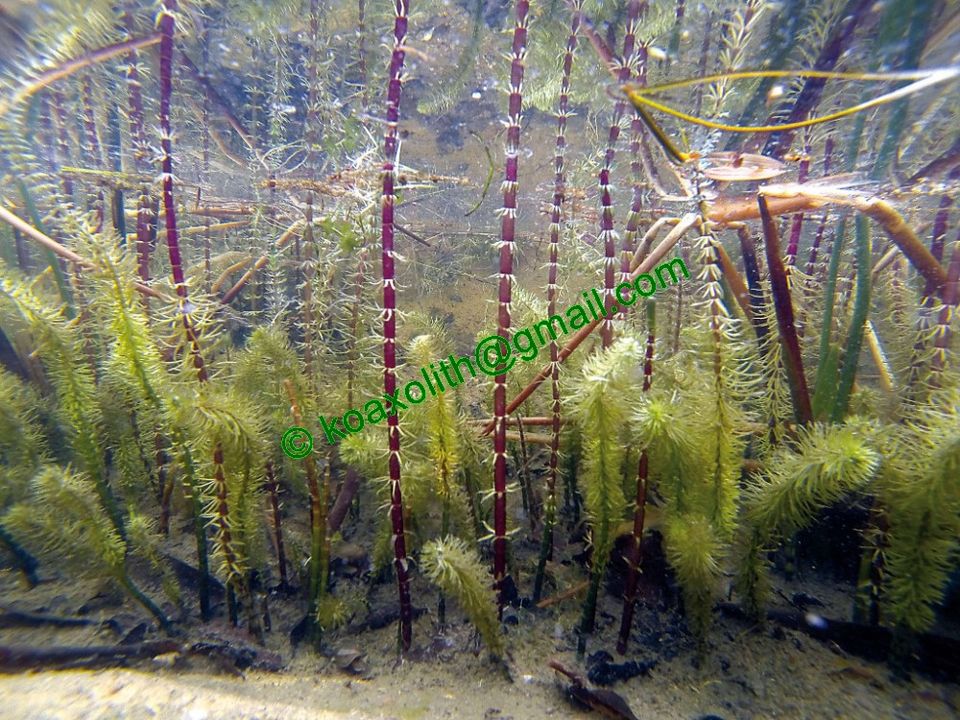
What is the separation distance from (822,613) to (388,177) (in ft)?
11.3

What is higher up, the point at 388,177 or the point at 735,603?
the point at 388,177

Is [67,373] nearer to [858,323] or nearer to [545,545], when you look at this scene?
[545,545]

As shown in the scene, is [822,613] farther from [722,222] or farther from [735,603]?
[722,222]

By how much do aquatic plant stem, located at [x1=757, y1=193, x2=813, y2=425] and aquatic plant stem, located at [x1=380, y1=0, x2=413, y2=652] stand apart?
2.12 m

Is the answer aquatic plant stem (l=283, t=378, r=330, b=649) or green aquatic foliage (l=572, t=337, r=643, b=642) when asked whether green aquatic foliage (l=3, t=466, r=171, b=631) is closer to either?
aquatic plant stem (l=283, t=378, r=330, b=649)

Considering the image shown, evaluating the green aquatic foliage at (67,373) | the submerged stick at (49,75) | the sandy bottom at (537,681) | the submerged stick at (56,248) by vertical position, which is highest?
the submerged stick at (49,75)

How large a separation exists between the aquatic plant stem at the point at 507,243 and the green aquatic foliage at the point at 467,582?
203 millimetres

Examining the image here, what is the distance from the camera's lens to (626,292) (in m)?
2.67

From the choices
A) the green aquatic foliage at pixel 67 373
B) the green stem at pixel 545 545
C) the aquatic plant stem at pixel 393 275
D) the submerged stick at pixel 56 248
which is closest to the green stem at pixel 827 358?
the green stem at pixel 545 545

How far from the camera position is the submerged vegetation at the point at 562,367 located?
2.29 metres

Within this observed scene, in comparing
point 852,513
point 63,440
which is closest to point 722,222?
point 852,513

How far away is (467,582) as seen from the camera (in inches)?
88.2

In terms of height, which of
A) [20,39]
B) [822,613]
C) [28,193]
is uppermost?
[20,39]

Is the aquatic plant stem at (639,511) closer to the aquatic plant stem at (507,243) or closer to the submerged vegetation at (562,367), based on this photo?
the submerged vegetation at (562,367)
